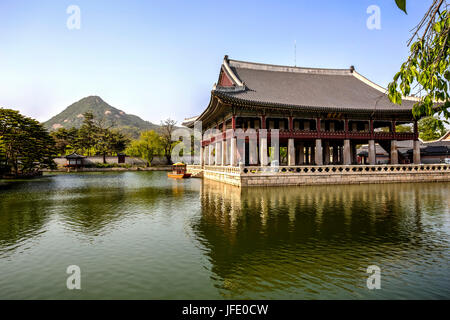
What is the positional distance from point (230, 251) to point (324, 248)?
280cm

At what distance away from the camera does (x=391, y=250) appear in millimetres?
8258

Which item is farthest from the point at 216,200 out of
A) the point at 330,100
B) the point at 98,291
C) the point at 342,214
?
the point at 330,100

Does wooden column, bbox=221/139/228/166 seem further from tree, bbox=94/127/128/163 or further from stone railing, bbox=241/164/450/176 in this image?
tree, bbox=94/127/128/163

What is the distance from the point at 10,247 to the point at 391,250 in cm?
1172

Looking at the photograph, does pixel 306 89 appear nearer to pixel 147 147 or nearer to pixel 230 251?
pixel 230 251

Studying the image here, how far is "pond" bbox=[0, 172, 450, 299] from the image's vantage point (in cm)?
606

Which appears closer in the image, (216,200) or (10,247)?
(10,247)

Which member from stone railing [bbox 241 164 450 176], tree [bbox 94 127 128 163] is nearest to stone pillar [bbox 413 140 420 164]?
stone railing [bbox 241 164 450 176]

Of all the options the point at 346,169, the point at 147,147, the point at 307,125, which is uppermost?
the point at 307,125

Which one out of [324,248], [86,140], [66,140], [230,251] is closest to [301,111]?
[324,248]

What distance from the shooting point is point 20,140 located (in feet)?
130

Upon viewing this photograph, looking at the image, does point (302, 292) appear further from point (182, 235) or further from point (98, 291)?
point (182, 235)
